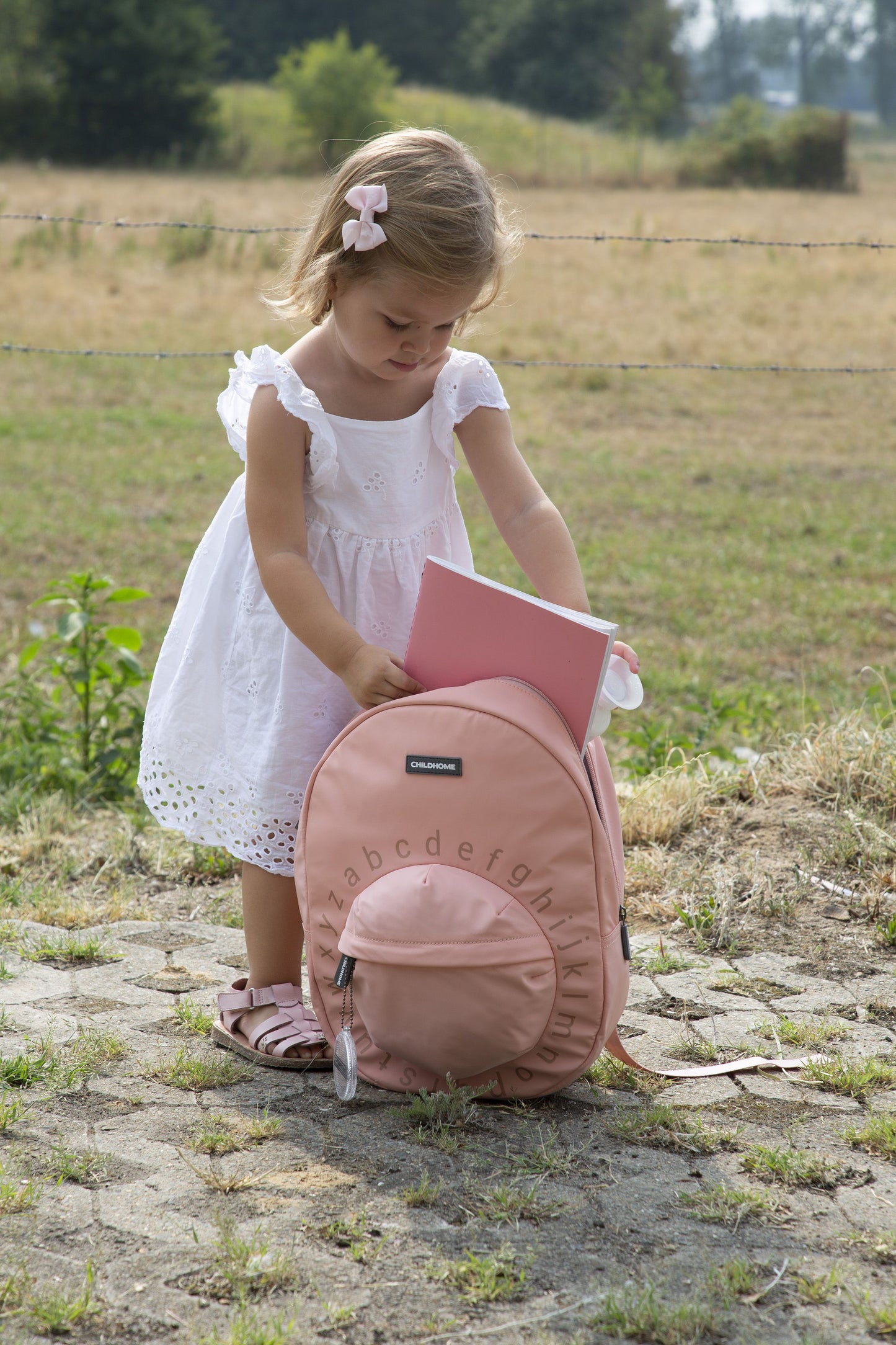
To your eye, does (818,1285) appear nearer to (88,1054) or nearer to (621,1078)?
(621,1078)

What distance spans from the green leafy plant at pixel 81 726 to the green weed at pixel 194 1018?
130 centimetres

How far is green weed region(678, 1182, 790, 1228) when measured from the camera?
1.67 metres

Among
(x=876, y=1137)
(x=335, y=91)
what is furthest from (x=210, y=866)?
(x=335, y=91)

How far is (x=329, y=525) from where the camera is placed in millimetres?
2234

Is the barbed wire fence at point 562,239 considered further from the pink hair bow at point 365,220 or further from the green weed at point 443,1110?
the green weed at point 443,1110

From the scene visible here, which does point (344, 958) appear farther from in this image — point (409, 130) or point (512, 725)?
point (409, 130)

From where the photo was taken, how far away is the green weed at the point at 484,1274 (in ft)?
4.90

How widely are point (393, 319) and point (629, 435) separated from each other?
8.15 metres

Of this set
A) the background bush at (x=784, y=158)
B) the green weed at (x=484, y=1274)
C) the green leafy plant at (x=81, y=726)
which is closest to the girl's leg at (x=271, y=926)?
the green weed at (x=484, y=1274)

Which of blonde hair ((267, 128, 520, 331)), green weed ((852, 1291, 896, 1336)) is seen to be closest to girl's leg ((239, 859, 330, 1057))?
blonde hair ((267, 128, 520, 331))

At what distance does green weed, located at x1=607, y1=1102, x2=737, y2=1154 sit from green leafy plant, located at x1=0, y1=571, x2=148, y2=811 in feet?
6.96

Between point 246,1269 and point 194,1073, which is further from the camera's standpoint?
point 194,1073

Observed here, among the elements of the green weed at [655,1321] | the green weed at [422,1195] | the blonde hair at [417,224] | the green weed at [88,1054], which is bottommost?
the green weed at [88,1054]

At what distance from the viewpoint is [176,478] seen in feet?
27.0
